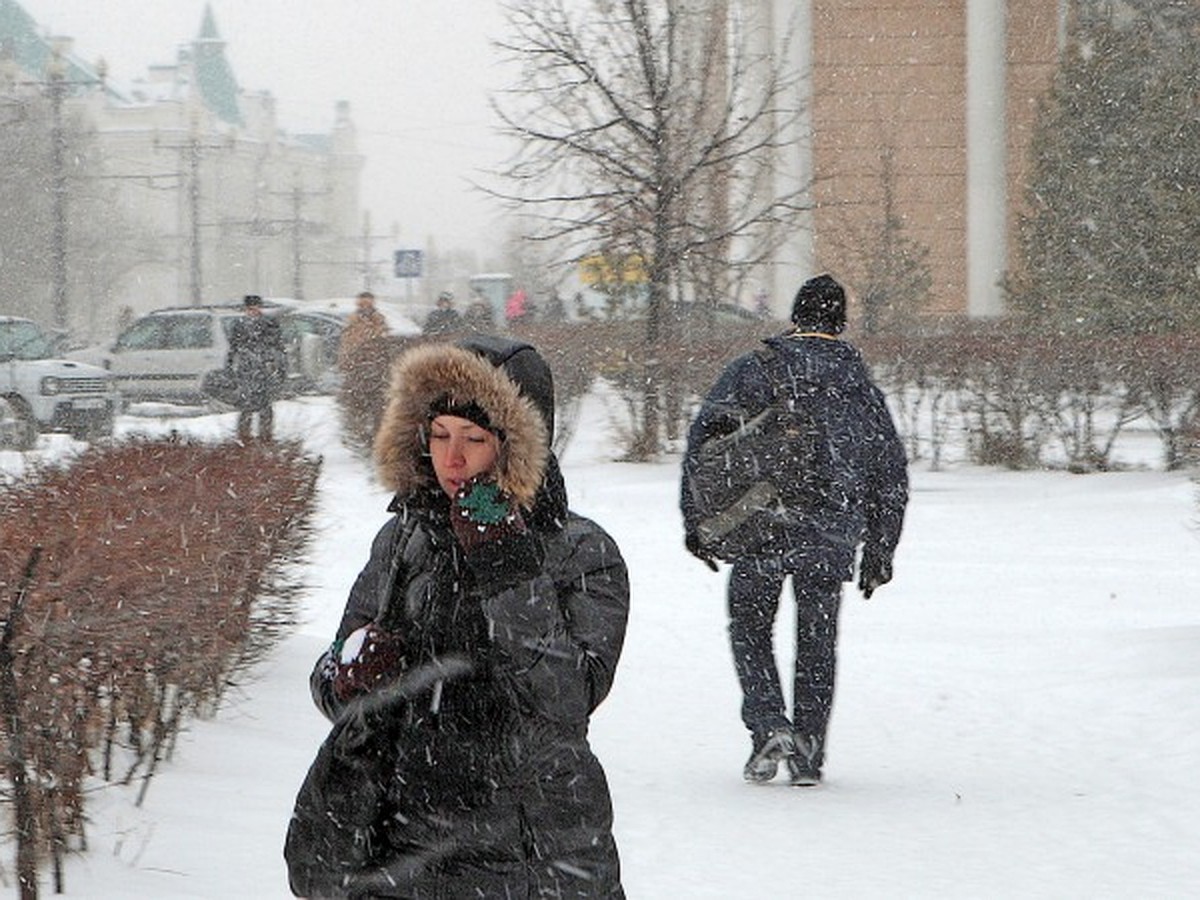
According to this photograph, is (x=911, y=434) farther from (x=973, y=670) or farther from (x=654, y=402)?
(x=973, y=670)

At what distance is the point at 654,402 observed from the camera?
19.1 meters

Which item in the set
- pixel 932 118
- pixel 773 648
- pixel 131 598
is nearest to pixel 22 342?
pixel 773 648

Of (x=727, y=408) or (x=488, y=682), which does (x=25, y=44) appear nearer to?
(x=727, y=408)

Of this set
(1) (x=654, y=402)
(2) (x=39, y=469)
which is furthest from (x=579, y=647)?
(1) (x=654, y=402)

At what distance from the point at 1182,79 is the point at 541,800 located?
2350cm

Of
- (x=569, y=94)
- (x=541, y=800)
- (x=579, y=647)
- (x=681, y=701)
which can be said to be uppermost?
(x=569, y=94)

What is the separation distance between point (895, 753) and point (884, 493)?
4.17 ft

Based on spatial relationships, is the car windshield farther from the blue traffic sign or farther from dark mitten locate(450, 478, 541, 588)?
dark mitten locate(450, 478, 541, 588)

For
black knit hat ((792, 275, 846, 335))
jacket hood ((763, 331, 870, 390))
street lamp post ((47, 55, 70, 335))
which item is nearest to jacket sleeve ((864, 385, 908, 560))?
jacket hood ((763, 331, 870, 390))

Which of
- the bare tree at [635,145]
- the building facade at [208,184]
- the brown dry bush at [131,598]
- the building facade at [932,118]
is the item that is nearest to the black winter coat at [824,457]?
the brown dry bush at [131,598]

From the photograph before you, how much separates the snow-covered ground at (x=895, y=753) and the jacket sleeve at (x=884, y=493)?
2.79 ft

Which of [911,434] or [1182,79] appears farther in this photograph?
[1182,79]

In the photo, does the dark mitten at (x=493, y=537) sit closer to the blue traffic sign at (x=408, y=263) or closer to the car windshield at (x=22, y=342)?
the car windshield at (x=22, y=342)

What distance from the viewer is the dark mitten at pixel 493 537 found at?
2.97 m
